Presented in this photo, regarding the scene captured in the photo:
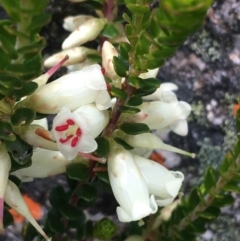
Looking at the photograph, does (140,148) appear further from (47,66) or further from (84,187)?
(47,66)

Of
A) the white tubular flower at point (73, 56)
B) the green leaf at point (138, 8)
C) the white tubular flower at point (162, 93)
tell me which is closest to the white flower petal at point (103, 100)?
the green leaf at point (138, 8)

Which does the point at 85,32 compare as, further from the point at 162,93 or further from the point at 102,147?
the point at 102,147

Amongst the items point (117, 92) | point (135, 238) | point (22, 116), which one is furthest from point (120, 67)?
point (135, 238)

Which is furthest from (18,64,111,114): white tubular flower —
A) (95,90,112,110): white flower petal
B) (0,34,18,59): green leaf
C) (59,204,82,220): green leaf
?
(59,204,82,220): green leaf

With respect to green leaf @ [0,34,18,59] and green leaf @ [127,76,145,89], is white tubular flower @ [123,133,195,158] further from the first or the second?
green leaf @ [0,34,18,59]

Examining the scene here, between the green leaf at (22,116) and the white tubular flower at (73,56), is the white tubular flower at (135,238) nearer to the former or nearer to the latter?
the white tubular flower at (73,56)

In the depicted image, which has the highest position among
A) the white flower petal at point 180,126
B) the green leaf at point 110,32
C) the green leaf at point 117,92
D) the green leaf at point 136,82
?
the green leaf at point 136,82

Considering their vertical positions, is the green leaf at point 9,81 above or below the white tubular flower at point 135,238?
above
